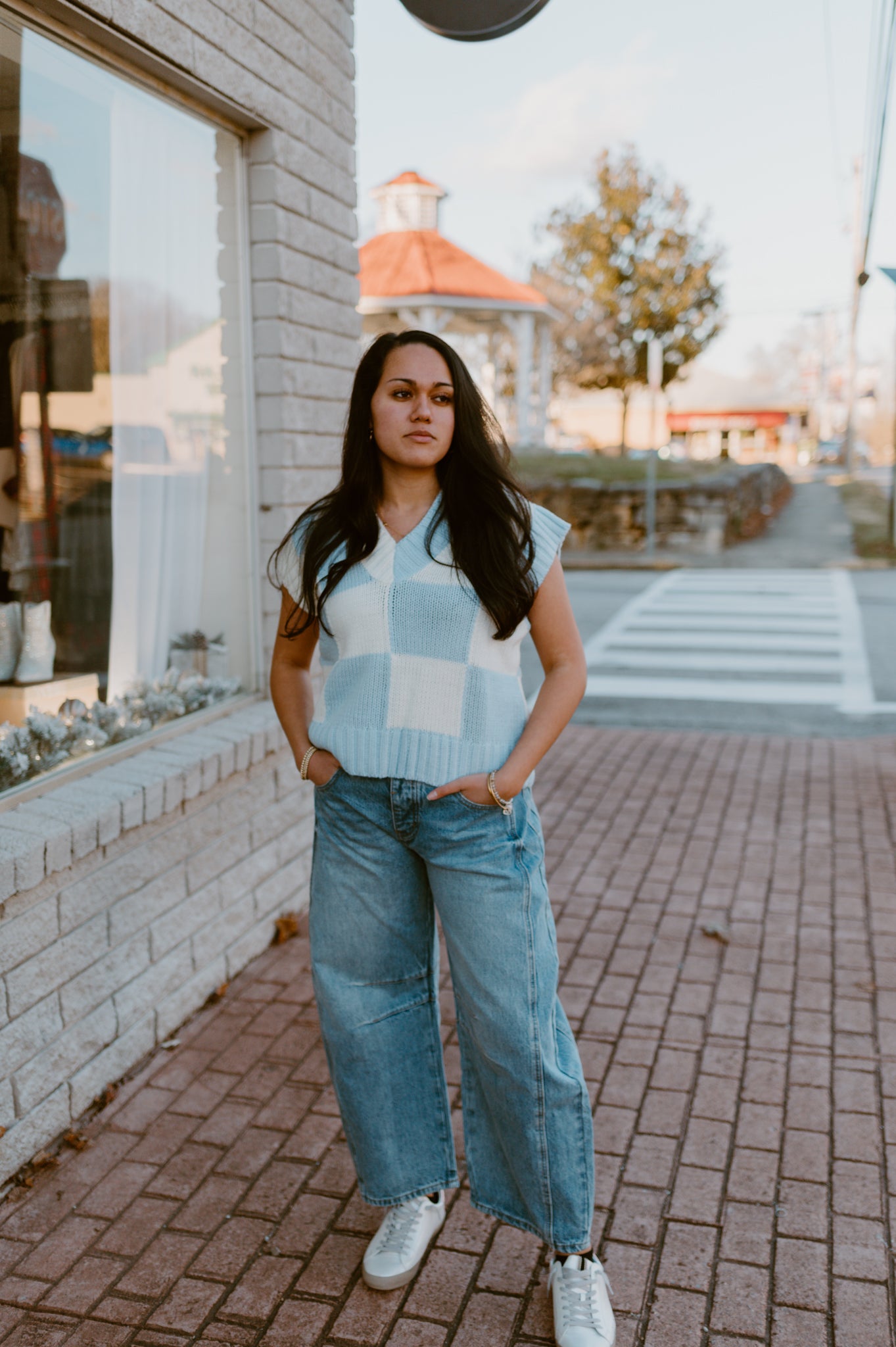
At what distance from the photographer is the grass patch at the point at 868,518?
753 inches

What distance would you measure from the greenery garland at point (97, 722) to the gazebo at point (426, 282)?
1853 centimetres

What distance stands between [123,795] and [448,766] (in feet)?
4.27

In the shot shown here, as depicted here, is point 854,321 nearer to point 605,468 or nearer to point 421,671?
point 605,468

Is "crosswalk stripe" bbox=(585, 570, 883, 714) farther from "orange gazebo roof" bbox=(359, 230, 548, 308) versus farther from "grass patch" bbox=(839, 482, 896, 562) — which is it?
"orange gazebo roof" bbox=(359, 230, 548, 308)

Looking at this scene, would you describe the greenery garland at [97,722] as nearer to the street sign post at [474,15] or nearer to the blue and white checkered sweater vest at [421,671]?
the blue and white checkered sweater vest at [421,671]

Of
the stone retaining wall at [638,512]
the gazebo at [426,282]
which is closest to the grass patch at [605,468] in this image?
the stone retaining wall at [638,512]

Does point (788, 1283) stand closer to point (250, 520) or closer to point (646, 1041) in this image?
point (646, 1041)

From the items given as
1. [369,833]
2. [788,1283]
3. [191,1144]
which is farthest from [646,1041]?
[369,833]

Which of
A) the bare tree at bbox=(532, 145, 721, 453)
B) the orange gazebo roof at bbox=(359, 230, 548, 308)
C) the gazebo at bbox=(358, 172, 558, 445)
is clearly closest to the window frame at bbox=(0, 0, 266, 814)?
the gazebo at bbox=(358, 172, 558, 445)

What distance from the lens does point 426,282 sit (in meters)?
21.9

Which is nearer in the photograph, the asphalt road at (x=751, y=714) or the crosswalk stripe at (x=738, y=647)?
the asphalt road at (x=751, y=714)

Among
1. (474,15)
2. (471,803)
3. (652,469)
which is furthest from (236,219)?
(652,469)

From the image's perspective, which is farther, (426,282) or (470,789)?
(426,282)

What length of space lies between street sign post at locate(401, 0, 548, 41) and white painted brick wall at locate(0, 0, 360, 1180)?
21.5 inches
